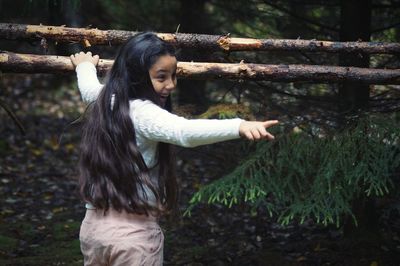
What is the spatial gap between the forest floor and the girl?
1437 mm

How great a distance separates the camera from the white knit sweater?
2.70m

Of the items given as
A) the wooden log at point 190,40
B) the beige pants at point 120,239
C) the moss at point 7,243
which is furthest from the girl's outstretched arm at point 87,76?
the moss at point 7,243

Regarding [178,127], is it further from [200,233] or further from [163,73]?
[200,233]

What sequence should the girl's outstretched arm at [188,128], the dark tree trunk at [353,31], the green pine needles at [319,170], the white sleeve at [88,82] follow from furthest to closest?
the dark tree trunk at [353,31] → the green pine needles at [319,170] → the white sleeve at [88,82] → the girl's outstretched arm at [188,128]

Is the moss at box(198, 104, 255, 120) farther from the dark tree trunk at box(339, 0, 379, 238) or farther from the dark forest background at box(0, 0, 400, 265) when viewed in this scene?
the dark tree trunk at box(339, 0, 379, 238)

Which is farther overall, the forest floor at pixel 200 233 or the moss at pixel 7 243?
the moss at pixel 7 243

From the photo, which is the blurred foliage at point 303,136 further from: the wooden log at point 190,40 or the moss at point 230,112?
the wooden log at point 190,40

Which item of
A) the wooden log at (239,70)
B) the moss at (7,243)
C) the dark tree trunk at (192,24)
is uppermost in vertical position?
the dark tree trunk at (192,24)

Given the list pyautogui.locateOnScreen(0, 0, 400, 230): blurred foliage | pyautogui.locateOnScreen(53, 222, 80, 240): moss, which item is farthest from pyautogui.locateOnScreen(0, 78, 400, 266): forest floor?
pyautogui.locateOnScreen(0, 0, 400, 230): blurred foliage

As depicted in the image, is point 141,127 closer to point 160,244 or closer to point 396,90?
point 160,244

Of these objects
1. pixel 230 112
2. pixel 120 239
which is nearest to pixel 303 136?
pixel 230 112

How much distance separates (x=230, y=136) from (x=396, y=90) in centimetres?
335

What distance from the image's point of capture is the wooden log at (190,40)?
4086mm

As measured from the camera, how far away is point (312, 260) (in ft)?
18.3
